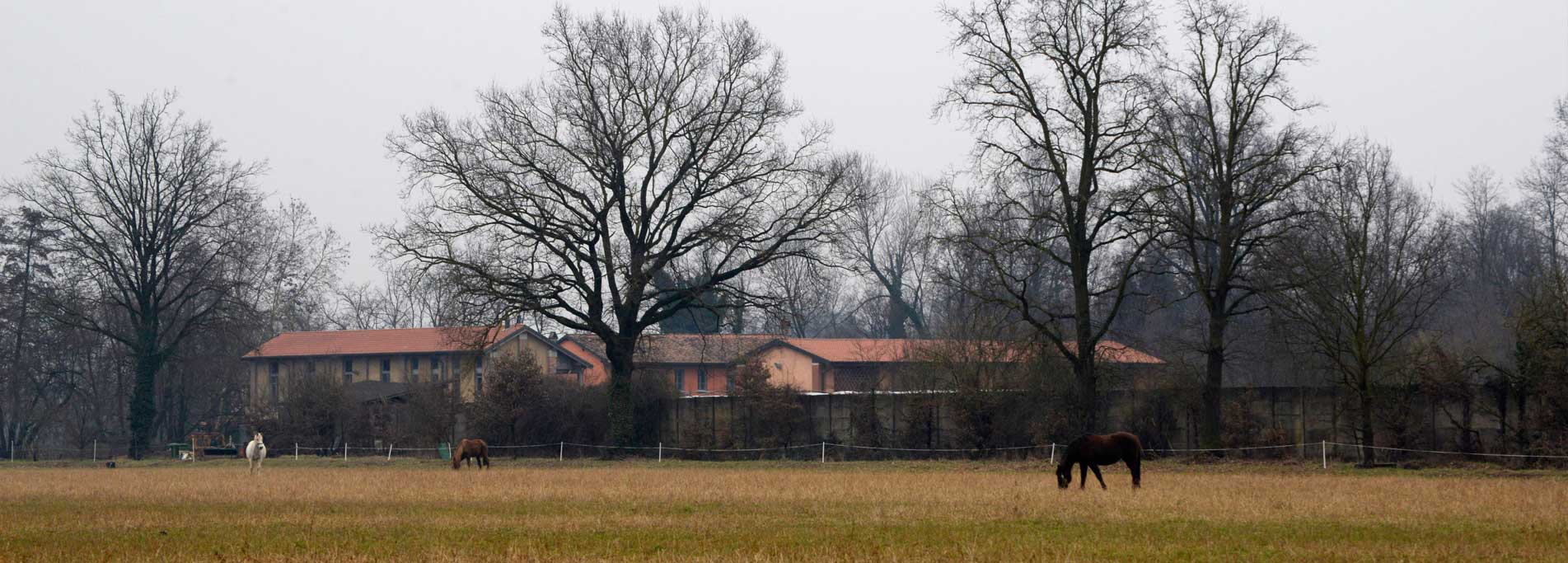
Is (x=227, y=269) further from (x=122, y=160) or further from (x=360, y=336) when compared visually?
(x=360, y=336)

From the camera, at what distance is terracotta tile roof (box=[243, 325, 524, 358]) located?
7994 centimetres

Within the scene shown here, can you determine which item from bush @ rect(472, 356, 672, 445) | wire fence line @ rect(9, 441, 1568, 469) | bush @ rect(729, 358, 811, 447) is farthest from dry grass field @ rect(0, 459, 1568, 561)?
bush @ rect(472, 356, 672, 445)

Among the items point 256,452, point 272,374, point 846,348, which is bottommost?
point 256,452

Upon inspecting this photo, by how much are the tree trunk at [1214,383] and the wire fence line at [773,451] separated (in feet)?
1.48

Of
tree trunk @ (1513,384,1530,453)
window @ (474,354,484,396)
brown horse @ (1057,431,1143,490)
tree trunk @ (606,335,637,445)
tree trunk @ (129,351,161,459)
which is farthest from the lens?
tree trunk @ (129,351,161,459)

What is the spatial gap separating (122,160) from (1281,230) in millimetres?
45945

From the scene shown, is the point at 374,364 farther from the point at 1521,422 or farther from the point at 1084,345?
the point at 1521,422

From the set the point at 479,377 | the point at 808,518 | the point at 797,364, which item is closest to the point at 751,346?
the point at 797,364

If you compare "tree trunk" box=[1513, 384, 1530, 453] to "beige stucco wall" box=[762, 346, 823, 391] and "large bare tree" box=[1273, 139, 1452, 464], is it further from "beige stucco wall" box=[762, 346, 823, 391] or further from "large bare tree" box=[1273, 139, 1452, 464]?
"beige stucco wall" box=[762, 346, 823, 391]

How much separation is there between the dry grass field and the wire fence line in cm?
522

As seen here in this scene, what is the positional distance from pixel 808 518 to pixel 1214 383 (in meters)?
22.2

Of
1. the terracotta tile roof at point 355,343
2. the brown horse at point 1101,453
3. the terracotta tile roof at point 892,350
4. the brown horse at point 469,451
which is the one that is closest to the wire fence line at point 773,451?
the terracotta tile roof at point 892,350

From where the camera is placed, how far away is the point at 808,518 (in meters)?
19.3

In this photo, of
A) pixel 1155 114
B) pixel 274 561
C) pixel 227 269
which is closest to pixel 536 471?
pixel 1155 114
